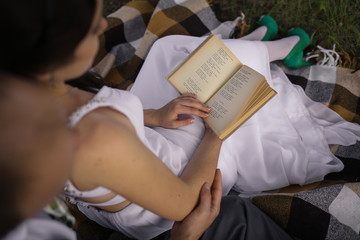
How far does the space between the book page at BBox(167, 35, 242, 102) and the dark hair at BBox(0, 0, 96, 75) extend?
0.62 metres

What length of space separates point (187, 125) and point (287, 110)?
0.53 meters

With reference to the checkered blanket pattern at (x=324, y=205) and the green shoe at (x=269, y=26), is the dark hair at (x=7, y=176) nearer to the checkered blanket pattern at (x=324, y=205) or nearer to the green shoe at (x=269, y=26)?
the checkered blanket pattern at (x=324, y=205)

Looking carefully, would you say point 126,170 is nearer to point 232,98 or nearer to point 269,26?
point 232,98

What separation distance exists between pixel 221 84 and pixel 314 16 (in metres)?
1.25

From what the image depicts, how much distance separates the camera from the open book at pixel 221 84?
3.22ft

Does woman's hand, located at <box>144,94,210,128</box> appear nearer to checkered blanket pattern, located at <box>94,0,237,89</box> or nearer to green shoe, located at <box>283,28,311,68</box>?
checkered blanket pattern, located at <box>94,0,237,89</box>

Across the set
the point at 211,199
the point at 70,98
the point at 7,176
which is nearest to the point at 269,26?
the point at 211,199

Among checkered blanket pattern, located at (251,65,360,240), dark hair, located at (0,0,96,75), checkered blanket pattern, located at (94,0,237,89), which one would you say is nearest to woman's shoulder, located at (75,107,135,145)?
dark hair, located at (0,0,96,75)

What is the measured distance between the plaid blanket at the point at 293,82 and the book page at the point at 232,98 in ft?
1.19

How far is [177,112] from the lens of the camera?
1.10 m

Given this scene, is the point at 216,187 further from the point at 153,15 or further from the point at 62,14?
the point at 153,15

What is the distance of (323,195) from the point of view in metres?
1.07

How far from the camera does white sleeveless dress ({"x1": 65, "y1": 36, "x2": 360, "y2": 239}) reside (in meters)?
1.05

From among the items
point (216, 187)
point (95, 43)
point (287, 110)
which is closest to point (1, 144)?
point (95, 43)
